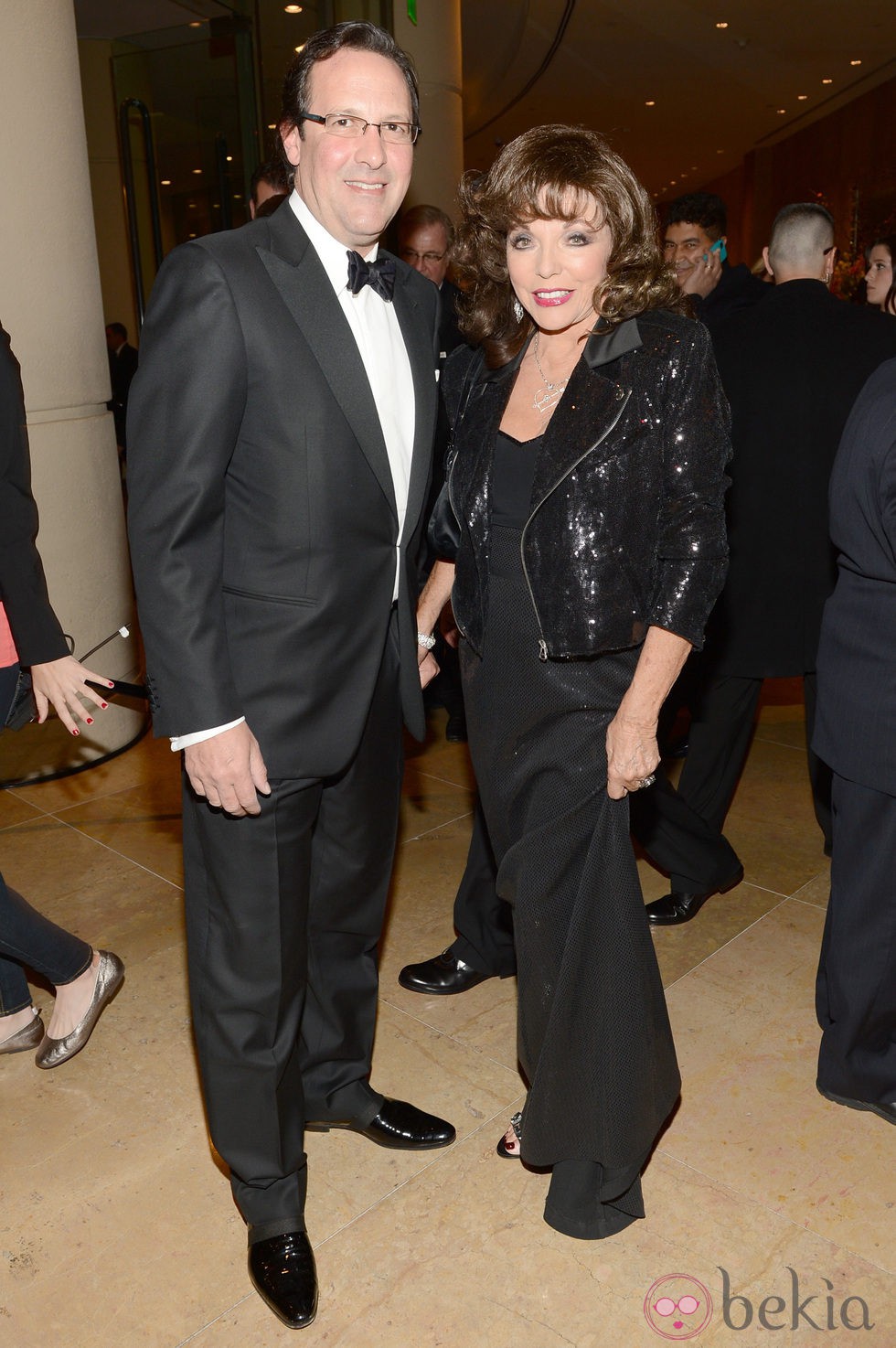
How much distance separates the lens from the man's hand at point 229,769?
169 cm

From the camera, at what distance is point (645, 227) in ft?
5.90

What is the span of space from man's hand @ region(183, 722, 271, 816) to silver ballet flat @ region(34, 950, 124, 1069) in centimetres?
111

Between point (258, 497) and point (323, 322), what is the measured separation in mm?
284

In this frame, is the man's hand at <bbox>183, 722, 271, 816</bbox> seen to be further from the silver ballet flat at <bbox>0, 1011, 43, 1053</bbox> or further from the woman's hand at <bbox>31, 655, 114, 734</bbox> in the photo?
the silver ballet flat at <bbox>0, 1011, 43, 1053</bbox>

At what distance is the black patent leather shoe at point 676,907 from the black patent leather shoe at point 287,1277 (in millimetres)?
1422

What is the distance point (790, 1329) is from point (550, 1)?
11.8 meters

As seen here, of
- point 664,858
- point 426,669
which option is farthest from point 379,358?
point 664,858

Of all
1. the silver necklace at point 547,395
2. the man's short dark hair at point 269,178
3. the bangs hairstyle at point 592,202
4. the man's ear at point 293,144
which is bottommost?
the silver necklace at point 547,395

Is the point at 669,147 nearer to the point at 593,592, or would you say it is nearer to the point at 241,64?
the point at 241,64

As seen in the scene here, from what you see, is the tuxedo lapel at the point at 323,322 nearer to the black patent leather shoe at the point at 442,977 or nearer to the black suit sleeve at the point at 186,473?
the black suit sleeve at the point at 186,473

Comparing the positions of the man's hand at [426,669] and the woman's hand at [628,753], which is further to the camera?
the man's hand at [426,669]

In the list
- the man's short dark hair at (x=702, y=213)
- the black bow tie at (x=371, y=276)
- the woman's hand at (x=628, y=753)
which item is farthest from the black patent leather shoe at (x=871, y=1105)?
the man's short dark hair at (x=702, y=213)

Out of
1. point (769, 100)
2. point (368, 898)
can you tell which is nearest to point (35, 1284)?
point (368, 898)

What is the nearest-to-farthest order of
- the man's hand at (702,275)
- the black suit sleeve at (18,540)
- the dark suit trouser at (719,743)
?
the black suit sleeve at (18,540)
the dark suit trouser at (719,743)
the man's hand at (702,275)
